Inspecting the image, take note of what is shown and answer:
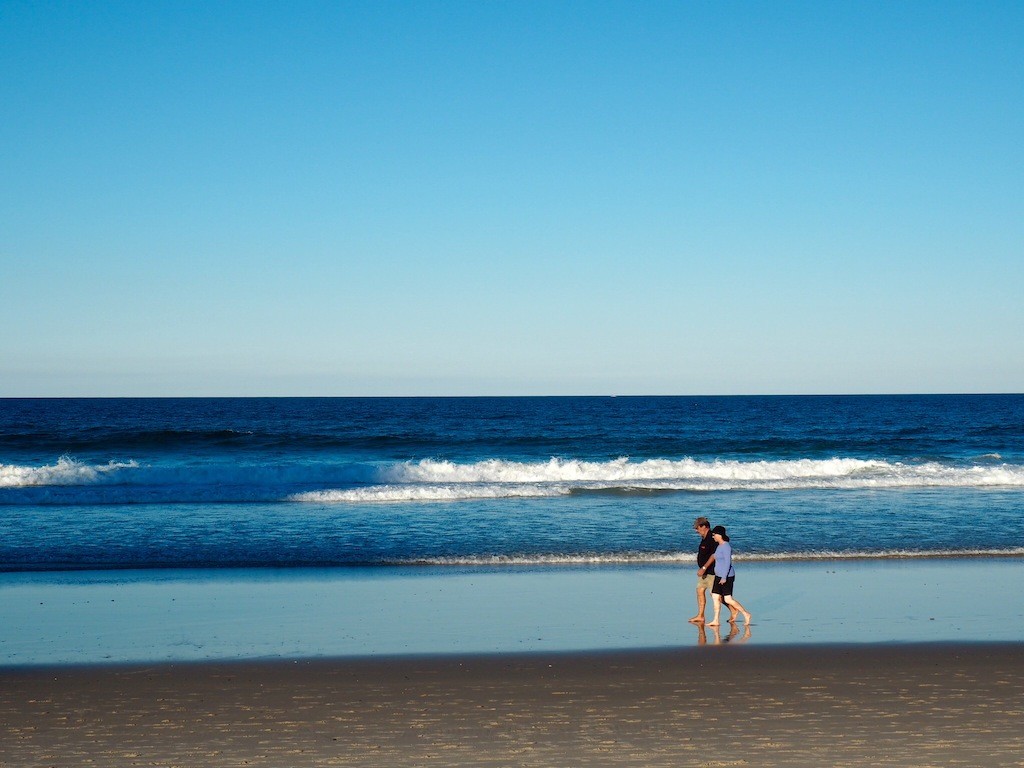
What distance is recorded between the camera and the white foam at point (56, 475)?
31013 mm

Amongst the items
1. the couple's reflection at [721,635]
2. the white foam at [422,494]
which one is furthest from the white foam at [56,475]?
the couple's reflection at [721,635]

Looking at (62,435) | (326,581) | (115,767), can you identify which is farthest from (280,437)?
(115,767)

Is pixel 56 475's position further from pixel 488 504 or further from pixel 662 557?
pixel 662 557

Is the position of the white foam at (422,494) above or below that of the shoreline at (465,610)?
above

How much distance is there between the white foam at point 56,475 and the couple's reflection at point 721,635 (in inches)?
980

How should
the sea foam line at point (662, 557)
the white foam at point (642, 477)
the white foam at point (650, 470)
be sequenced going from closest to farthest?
the sea foam line at point (662, 557)
the white foam at point (642, 477)
the white foam at point (650, 470)

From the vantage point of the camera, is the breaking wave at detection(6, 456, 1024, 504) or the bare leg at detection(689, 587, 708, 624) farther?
the breaking wave at detection(6, 456, 1024, 504)

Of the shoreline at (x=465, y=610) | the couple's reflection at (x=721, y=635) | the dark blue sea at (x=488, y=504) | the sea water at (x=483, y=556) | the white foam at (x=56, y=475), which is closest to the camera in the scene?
the shoreline at (x=465, y=610)

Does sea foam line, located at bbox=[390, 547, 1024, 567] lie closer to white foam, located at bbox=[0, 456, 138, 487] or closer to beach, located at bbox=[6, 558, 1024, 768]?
beach, located at bbox=[6, 558, 1024, 768]

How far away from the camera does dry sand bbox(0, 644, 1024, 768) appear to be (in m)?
7.18

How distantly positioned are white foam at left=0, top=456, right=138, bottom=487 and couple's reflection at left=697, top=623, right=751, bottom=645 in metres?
24.9

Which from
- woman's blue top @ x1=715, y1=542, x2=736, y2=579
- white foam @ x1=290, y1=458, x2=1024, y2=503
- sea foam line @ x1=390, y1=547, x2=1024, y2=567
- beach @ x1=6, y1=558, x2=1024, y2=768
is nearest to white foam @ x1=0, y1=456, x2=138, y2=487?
white foam @ x1=290, y1=458, x2=1024, y2=503

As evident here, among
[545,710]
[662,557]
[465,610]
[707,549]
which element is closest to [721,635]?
[707,549]

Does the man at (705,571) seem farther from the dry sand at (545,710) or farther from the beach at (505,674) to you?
the dry sand at (545,710)
